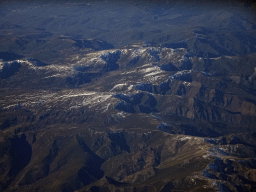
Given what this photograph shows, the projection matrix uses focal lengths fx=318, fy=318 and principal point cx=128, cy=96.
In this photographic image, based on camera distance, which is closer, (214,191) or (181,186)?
(214,191)

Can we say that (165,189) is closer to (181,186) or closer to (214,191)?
(181,186)

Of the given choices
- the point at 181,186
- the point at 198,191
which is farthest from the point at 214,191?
the point at 181,186

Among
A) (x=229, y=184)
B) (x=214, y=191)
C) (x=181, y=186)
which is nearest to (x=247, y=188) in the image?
(x=229, y=184)

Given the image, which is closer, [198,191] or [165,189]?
[198,191]

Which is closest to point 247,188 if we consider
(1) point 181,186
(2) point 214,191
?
(2) point 214,191

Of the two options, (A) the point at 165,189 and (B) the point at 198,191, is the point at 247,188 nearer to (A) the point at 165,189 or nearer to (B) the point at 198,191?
(B) the point at 198,191

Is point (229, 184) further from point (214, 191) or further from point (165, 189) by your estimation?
point (165, 189)
